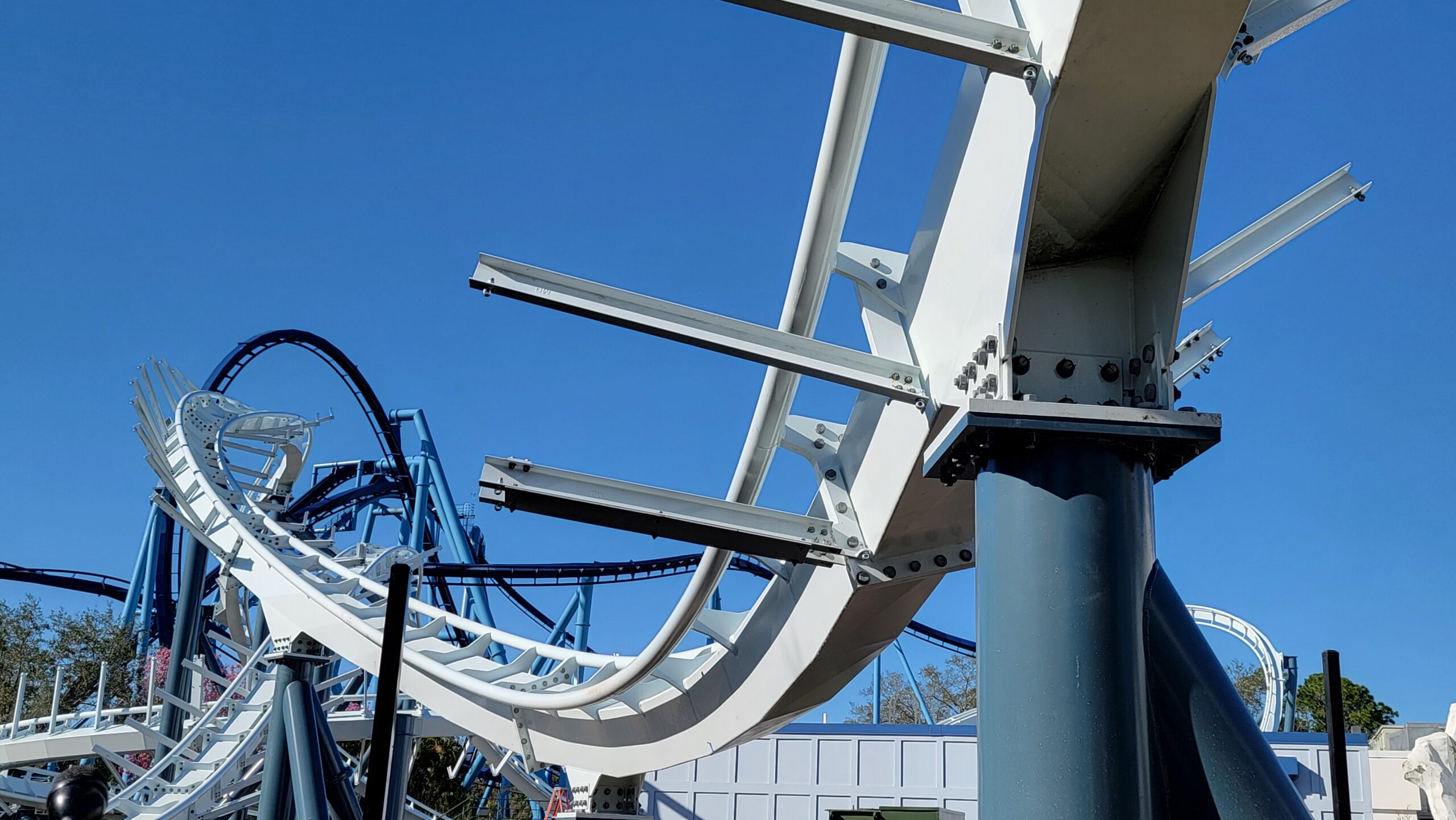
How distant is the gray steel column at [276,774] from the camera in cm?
799

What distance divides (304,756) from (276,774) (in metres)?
0.24

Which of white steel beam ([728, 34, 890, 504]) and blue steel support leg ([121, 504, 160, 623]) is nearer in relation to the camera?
white steel beam ([728, 34, 890, 504])

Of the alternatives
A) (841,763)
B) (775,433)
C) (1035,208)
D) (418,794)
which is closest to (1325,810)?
(841,763)

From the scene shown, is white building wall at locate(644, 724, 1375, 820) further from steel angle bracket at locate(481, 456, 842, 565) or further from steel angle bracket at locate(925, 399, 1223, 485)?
steel angle bracket at locate(925, 399, 1223, 485)

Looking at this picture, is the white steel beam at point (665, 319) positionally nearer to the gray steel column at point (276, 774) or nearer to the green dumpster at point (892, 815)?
the green dumpster at point (892, 815)

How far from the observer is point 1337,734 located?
160 inches

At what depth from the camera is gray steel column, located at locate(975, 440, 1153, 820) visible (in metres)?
2.54

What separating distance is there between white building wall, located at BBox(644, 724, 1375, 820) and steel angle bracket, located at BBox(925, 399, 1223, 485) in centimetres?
1571

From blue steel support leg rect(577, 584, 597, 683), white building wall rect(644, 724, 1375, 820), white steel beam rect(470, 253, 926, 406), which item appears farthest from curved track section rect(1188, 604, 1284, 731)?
white steel beam rect(470, 253, 926, 406)

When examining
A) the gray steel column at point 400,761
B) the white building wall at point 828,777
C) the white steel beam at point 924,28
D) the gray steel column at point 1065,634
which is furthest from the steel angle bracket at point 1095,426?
the white building wall at point 828,777

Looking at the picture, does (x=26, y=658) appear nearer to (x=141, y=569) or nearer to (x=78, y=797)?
(x=141, y=569)

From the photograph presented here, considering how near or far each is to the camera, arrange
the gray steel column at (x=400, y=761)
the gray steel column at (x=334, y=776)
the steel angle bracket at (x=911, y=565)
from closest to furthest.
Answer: the steel angle bracket at (x=911, y=565) < the gray steel column at (x=334, y=776) < the gray steel column at (x=400, y=761)

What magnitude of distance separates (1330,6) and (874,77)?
1.11m

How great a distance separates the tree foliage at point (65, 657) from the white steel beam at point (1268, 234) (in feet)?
79.0
